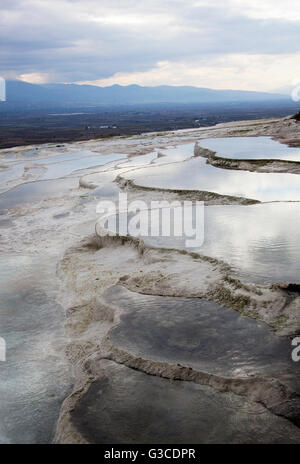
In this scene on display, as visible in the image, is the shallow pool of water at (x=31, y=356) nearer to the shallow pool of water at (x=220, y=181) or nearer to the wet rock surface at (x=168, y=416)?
the wet rock surface at (x=168, y=416)

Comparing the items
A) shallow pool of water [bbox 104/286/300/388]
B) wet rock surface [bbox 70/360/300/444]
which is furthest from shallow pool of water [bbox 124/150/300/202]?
wet rock surface [bbox 70/360/300/444]

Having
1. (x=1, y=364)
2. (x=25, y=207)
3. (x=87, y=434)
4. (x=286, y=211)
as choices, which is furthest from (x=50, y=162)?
(x=87, y=434)

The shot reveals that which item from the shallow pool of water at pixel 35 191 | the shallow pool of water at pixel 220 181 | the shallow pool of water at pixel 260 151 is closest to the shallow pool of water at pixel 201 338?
the shallow pool of water at pixel 220 181

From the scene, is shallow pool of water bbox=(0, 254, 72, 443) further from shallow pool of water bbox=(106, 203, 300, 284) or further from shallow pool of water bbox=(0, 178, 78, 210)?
shallow pool of water bbox=(0, 178, 78, 210)

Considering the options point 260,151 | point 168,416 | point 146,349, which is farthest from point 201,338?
point 260,151

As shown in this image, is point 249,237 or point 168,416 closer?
point 168,416

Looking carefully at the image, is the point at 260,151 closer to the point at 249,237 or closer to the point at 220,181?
the point at 220,181

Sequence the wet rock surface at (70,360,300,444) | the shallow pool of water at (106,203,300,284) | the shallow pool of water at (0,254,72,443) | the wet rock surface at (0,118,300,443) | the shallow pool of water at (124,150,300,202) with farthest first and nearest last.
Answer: the shallow pool of water at (124,150,300,202), the shallow pool of water at (106,203,300,284), the shallow pool of water at (0,254,72,443), the wet rock surface at (0,118,300,443), the wet rock surface at (70,360,300,444)

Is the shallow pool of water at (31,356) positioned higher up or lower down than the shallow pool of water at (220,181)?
lower down

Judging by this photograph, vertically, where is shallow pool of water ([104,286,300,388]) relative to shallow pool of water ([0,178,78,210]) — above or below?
below

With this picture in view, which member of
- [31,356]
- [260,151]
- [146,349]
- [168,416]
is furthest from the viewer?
[260,151]

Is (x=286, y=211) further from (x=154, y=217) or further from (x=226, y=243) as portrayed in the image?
(x=154, y=217)

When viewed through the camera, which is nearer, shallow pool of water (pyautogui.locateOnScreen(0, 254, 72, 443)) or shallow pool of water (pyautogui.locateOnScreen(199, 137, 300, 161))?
shallow pool of water (pyautogui.locateOnScreen(0, 254, 72, 443))
